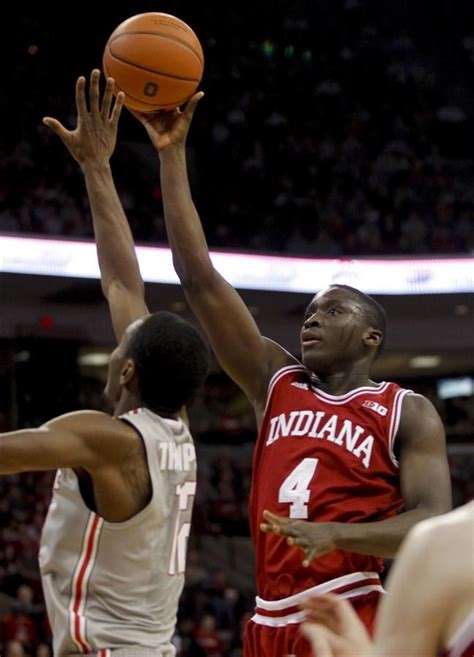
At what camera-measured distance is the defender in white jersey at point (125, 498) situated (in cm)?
269

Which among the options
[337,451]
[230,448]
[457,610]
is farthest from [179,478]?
[230,448]

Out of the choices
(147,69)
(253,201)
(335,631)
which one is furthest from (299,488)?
(253,201)

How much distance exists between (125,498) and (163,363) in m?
0.40

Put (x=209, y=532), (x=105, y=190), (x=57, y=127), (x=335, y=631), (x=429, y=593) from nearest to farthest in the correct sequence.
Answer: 1. (x=429, y=593)
2. (x=335, y=631)
3. (x=57, y=127)
4. (x=105, y=190)
5. (x=209, y=532)

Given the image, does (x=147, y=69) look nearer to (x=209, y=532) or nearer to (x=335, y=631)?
(x=335, y=631)

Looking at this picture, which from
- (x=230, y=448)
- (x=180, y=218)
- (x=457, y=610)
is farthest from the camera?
(x=230, y=448)

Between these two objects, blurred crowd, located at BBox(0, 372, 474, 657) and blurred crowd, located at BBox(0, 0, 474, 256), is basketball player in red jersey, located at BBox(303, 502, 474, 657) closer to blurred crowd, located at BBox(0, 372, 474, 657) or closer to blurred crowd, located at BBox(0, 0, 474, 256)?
blurred crowd, located at BBox(0, 372, 474, 657)

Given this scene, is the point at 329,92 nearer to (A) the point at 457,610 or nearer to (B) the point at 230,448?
(B) the point at 230,448

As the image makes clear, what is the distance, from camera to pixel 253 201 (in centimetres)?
1688

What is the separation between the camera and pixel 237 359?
3.73m

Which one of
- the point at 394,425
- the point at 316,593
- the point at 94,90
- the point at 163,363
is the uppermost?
the point at 94,90

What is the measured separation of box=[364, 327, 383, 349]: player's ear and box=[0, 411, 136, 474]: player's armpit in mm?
1231

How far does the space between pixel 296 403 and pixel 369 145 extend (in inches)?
600

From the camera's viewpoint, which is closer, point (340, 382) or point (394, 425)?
point (394, 425)
